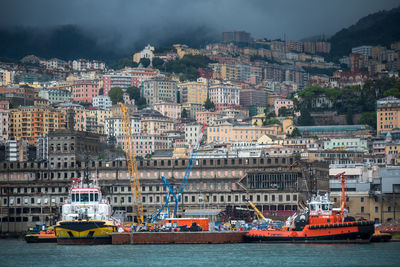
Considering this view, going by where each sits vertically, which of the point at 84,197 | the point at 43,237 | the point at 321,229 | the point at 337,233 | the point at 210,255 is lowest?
the point at 210,255

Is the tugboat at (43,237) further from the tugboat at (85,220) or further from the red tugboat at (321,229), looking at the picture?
the red tugboat at (321,229)

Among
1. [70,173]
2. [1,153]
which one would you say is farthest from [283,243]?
[1,153]

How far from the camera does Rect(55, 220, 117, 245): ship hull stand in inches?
3907

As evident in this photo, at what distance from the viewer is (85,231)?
99312mm

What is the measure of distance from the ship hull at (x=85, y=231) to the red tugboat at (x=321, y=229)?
14125 millimetres

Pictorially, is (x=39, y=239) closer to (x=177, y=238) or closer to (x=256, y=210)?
(x=177, y=238)

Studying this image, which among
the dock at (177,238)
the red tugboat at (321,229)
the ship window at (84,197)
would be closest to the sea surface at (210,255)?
the red tugboat at (321,229)

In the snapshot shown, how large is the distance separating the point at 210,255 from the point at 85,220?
56.1ft

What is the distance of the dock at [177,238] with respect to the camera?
98.8 metres

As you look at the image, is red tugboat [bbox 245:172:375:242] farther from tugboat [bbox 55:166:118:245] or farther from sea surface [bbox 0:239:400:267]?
tugboat [bbox 55:166:118:245]

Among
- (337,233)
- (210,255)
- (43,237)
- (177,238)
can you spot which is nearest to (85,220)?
(177,238)

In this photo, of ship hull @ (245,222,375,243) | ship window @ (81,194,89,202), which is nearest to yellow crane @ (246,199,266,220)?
ship hull @ (245,222,375,243)

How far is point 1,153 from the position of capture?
185875 millimetres

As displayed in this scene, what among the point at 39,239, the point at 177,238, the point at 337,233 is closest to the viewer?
the point at 337,233
